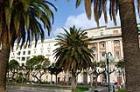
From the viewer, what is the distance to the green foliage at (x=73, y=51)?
194ft

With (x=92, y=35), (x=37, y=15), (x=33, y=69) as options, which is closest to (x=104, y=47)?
(x=92, y=35)

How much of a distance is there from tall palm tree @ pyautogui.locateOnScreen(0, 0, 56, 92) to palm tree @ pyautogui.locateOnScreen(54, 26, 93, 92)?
97.5 feet

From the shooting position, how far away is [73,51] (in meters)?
59.9

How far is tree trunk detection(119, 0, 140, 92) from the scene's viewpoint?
534 inches

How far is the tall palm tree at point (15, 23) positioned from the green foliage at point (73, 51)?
97.5 ft

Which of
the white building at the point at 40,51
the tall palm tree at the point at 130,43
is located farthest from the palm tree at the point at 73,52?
the white building at the point at 40,51

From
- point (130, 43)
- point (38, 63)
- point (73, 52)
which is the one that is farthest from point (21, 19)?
point (38, 63)

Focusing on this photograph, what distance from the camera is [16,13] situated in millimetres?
26109

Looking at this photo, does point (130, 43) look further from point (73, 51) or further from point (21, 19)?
point (73, 51)

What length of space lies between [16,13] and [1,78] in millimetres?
5190

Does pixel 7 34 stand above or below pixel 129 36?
above

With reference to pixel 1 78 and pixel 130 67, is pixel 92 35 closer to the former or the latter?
pixel 1 78

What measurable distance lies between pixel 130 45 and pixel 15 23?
13.3 m

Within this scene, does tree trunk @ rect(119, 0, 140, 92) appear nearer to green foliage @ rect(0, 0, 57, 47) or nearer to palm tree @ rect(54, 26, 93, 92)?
green foliage @ rect(0, 0, 57, 47)
